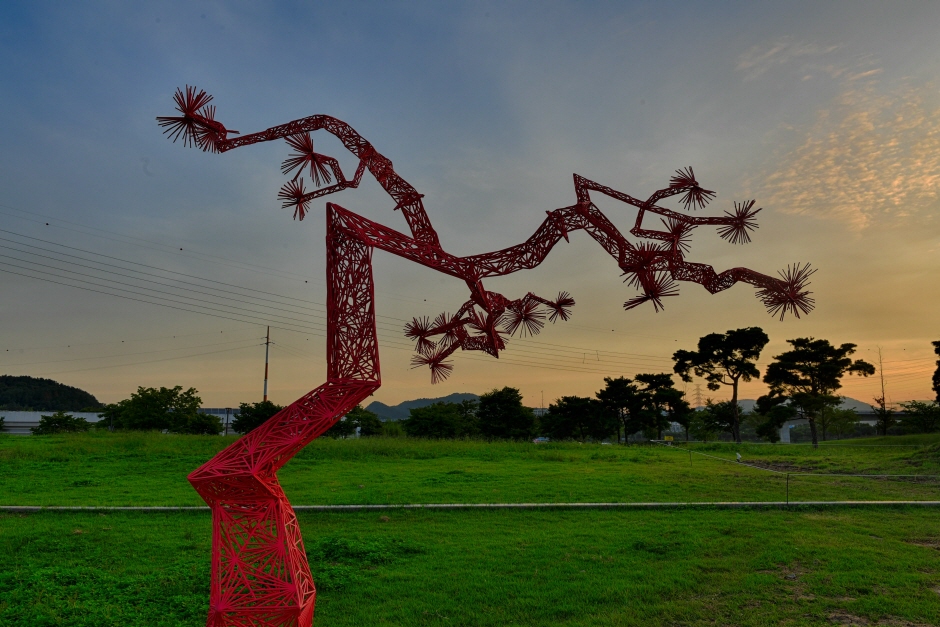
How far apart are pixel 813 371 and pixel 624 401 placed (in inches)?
543

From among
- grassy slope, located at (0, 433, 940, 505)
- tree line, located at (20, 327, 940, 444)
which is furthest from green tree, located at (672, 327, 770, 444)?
grassy slope, located at (0, 433, 940, 505)

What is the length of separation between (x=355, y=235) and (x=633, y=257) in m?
3.00

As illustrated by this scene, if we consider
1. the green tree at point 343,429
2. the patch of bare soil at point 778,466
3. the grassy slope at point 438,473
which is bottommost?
the patch of bare soil at point 778,466

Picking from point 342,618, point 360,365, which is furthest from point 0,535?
point 360,365

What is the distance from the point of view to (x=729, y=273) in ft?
22.2

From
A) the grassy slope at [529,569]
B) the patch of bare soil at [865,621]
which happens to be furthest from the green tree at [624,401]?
the patch of bare soil at [865,621]

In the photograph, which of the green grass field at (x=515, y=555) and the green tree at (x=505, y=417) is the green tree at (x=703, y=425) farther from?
the green grass field at (x=515, y=555)

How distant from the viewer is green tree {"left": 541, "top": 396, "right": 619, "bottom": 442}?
4894 cm

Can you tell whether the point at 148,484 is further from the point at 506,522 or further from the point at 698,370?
the point at 698,370

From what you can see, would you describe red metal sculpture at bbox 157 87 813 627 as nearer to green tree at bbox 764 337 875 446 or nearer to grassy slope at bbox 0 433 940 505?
grassy slope at bbox 0 433 940 505

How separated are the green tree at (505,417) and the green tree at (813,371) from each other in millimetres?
18648

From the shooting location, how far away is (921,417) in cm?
4569

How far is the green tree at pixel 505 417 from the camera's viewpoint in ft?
148

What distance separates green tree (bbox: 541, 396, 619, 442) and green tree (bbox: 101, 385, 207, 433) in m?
26.2
